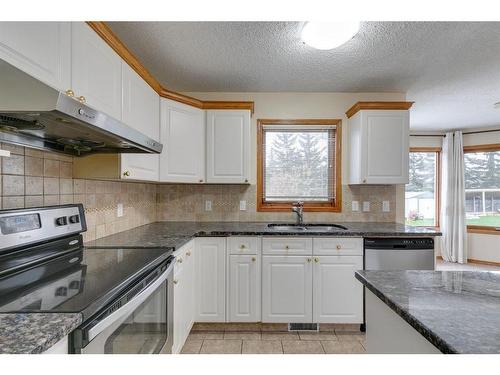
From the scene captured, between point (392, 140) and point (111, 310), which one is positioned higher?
point (392, 140)

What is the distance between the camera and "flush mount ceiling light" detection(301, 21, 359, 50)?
1.75m

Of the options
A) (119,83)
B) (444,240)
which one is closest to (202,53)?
(119,83)

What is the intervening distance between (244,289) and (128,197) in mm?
1311

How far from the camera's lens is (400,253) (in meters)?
2.38

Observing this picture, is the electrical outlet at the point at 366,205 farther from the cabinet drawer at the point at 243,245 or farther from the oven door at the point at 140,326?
the oven door at the point at 140,326

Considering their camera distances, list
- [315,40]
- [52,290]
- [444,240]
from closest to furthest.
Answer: [52,290] → [315,40] → [444,240]

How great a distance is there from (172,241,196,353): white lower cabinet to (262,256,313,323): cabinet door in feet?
2.01

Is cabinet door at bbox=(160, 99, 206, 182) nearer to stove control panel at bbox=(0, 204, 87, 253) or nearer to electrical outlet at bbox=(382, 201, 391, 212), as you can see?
stove control panel at bbox=(0, 204, 87, 253)

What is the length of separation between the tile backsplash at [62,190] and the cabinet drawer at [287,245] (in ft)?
4.08

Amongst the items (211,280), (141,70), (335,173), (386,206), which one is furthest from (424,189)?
(141,70)

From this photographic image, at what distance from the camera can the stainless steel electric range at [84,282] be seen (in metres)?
0.88

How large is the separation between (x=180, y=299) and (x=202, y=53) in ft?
6.19
